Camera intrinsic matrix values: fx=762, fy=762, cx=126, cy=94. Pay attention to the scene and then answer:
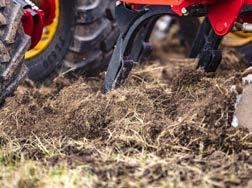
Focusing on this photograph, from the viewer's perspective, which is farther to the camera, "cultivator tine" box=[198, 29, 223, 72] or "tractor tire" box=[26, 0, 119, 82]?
"tractor tire" box=[26, 0, 119, 82]

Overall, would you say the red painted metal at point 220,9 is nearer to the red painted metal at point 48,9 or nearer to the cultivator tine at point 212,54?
the cultivator tine at point 212,54

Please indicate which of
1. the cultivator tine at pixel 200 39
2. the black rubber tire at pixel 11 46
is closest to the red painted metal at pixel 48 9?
the black rubber tire at pixel 11 46

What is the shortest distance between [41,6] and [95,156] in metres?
1.46

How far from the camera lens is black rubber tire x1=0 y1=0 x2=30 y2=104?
11.3 ft

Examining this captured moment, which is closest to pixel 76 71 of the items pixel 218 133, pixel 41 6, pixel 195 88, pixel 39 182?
pixel 41 6

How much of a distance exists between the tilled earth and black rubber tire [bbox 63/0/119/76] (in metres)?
0.36

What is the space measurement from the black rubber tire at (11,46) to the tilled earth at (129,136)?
0.12 m

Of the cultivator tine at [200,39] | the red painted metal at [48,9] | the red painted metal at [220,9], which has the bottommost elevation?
the cultivator tine at [200,39]

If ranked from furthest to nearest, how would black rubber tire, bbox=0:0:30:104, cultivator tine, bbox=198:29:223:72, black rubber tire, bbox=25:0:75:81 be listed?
black rubber tire, bbox=25:0:75:81 → cultivator tine, bbox=198:29:223:72 → black rubber tire, bbox=0:0:30:104

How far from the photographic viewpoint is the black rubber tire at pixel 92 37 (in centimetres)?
428

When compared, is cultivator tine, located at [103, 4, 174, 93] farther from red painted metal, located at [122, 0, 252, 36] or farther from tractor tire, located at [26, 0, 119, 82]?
tractor tire, located at [26, 0, 119, 82]

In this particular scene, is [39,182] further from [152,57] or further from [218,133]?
[152,57]

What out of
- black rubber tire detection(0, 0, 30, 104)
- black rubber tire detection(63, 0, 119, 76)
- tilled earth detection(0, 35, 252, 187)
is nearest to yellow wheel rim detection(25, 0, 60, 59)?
black rubber tire detection(63, 0, 119, 76)

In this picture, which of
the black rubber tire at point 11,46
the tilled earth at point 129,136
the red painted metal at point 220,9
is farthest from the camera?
the black rubber tire at point 11,46
